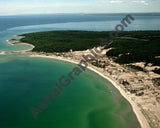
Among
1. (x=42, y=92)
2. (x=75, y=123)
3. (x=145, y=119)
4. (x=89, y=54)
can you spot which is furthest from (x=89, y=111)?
(x=89, y=54)

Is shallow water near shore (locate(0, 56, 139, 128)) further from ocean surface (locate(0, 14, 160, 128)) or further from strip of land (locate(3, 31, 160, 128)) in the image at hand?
strip of land (locate(3, 31, 160, 128))

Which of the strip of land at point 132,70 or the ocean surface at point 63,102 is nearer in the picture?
the ocean surface at point 63,102

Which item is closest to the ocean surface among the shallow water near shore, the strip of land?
the shallow water near shore

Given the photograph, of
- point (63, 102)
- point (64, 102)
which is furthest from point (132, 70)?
point (63, 102)

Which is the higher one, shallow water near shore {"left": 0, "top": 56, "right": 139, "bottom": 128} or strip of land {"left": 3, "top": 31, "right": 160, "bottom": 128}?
strip of land {"left": 3, "top": 31, "right": 160, "bottom": 128}

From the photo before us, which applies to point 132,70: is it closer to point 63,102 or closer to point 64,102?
point 64,102

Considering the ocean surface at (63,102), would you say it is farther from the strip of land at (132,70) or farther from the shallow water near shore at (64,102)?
the strip of land at (132,70)

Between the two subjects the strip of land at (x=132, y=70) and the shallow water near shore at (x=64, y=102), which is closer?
the shallow water near shore at (x=64, y=102)

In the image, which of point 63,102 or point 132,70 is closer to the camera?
point 63,102

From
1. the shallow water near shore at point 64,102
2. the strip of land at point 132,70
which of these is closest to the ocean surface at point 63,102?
the shallow water near shore at point 64,102

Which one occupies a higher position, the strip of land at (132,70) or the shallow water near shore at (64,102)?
the strip of land at (132,70)

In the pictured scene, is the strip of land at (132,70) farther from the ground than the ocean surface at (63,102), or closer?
farther from the ground
